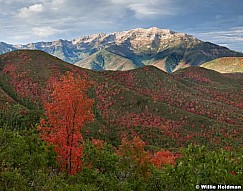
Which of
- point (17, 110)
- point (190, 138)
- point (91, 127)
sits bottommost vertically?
point (190, 138)

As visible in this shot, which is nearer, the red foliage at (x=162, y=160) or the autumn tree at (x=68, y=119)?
the autumn tree at (x=68, y=119)

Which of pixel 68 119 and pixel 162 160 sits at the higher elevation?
pixel 68 119

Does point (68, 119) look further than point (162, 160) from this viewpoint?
No

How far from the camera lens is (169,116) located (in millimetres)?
188250

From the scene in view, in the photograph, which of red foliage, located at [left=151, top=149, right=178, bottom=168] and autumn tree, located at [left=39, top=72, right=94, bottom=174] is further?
red foliage, located at [left=151, top=149, right=178, bottom=168]

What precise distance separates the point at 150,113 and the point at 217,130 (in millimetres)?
44802

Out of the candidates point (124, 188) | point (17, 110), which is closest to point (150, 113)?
point (17, 110)

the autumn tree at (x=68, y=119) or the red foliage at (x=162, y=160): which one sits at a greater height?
the autumn tree at (x=68, y=119)

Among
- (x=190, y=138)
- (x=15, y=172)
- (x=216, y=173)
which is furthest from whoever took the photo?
(x=190, y=138)

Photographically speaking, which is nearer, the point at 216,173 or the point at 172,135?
the point at 216,173

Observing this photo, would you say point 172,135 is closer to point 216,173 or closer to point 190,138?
point 190,138

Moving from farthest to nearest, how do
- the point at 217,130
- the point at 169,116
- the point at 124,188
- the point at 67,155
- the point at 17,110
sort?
the point at 169,116, the point at 217,130, the point at 17,110, the point at 67,155, the point at 124,188

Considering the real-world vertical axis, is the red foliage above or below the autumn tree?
below

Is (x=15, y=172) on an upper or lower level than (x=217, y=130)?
upper
